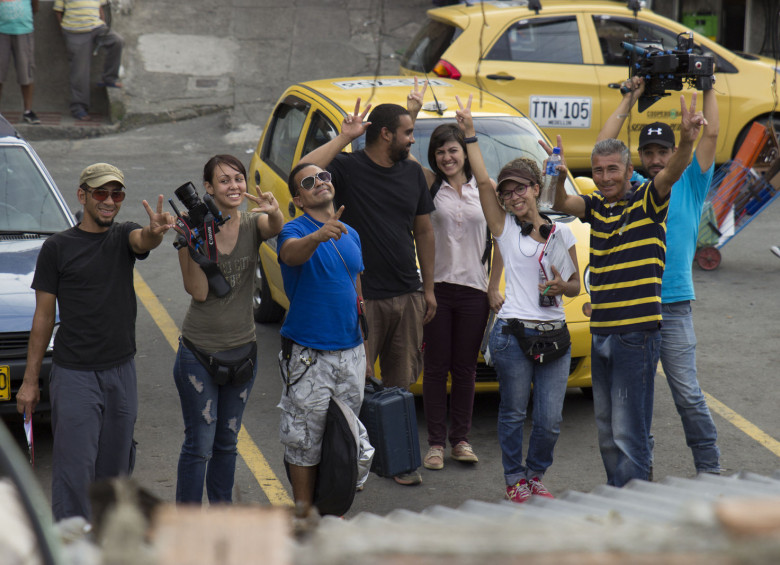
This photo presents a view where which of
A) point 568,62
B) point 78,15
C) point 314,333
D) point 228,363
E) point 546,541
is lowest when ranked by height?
point 228,363

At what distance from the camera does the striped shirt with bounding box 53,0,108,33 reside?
13.0 meters

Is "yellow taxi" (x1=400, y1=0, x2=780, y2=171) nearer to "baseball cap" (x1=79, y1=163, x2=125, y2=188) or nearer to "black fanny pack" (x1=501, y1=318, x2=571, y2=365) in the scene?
"black fanny pack" (x1=501, y1=318, x2=571, y2=365)

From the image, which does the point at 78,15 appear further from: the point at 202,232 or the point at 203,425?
the point at 203,425

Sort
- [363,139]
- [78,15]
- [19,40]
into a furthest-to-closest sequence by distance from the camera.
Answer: [78,15] → [19,40] → [363,139]

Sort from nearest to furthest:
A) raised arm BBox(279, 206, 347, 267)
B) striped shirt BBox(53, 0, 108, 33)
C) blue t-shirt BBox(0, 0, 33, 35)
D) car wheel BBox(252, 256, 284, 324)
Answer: raised arm BBox(279, 206, 347, 267) < car wheel BBox(252, 256, 284, 324) < blue t-shirt BBox(0, 0, 33, 35) < striped shirt BBox(53, 0, 108, 33)

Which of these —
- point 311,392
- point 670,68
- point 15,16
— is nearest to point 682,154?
point 670,68

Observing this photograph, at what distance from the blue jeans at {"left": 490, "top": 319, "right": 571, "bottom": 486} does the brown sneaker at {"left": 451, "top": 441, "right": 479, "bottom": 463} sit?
1.66 feet

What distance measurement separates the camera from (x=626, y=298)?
4.48 metres

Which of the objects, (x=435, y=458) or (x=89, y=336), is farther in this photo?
(x=435, y=458)

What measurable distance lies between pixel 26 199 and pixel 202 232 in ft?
7.89

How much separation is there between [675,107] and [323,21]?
684 centimetres

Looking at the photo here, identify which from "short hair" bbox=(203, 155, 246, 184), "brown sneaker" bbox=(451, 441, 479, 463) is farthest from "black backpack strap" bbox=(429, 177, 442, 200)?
"brown sneaker" bbox=(451, 441, 479, 463)

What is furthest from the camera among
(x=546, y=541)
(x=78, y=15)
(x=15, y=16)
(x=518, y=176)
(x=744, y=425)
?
(x=78, y=15)

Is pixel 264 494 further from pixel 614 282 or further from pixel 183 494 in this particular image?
pixel 614 282
